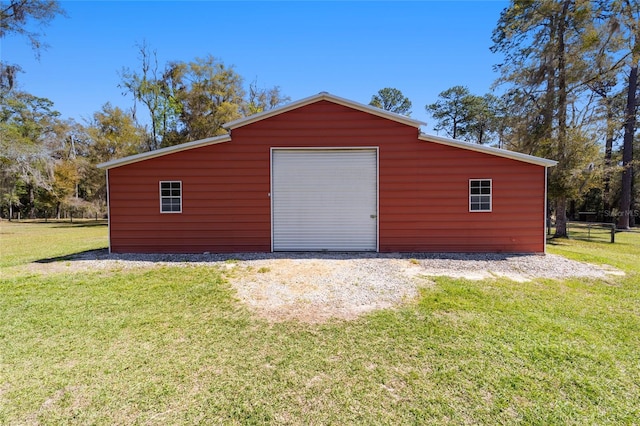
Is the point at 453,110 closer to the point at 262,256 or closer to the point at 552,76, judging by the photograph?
the point at 552,76

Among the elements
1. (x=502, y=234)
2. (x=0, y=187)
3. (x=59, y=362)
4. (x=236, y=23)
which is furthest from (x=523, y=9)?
(x=0, y=187)

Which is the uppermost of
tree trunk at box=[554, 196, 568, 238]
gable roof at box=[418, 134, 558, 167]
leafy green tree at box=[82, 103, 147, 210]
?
leafy green tree at box=[82, 103, 147, 210]

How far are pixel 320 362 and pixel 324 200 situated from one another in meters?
5.80

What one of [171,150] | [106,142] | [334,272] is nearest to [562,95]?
[334,272]

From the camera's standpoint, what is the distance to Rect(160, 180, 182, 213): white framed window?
8.34 meters

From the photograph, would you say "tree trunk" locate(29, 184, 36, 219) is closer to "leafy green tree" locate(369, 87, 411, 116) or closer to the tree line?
the tree line

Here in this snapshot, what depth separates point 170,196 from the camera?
27.4 feet

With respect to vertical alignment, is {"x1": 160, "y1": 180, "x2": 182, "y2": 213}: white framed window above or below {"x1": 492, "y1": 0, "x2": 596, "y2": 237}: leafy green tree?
below

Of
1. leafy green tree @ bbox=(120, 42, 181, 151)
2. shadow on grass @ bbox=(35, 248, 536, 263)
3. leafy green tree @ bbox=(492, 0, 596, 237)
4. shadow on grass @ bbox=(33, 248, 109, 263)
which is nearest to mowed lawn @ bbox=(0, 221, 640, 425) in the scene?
shadow on grass @ bbox=(35, 248, 536, 263)

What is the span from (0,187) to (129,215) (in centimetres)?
1826

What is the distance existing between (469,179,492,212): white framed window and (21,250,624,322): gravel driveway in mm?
1324

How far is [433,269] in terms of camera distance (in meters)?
6.54

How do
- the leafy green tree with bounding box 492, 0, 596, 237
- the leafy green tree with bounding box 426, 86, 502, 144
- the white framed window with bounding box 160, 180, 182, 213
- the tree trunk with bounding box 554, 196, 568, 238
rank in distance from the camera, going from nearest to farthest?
the white framed window with bounding box 160, 180, 182, 213, the leafy green tree with bounding box 492, 0, 596, 237, the tree trunk with bounding box 554, 196, 568, 238, the leafy green tree with bounding box 426, 86, 502, 144

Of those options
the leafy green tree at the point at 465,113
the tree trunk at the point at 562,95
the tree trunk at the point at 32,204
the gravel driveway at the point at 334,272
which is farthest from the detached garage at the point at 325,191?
the tree trunk at the point at 32,204
